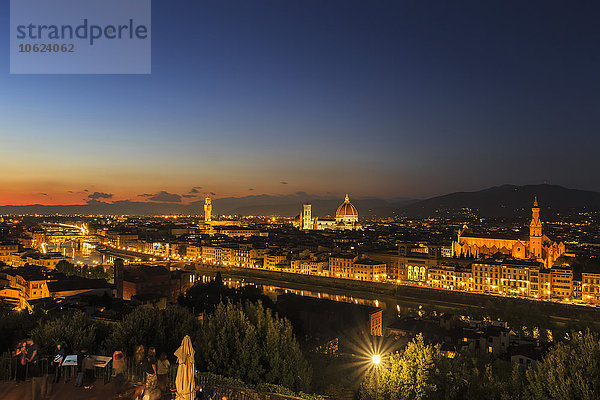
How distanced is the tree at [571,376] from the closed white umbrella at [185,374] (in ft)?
15.0

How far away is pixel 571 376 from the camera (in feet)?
20.7

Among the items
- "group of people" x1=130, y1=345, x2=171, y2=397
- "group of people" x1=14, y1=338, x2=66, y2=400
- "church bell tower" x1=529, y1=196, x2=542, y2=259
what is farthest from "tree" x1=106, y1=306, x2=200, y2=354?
"church bell tower" x1=529, y1=196, x2=542, y2=259

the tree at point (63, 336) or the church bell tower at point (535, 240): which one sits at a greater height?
the tree at point (63, 336)

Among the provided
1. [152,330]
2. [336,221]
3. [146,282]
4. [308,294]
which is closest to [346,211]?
[336,221]

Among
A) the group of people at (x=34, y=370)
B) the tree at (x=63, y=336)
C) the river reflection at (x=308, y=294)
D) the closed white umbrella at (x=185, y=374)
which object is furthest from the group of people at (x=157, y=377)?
the river reflection at (x=308, y=294)

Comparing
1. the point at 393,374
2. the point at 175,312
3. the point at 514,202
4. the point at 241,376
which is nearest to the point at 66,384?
the point at 241,376

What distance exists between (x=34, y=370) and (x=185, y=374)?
2.20 m

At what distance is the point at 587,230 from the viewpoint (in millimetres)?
84188

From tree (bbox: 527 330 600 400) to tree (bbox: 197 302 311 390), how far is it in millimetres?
3677

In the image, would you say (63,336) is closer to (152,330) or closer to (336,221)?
(152,330)

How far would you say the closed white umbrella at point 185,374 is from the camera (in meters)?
5.11

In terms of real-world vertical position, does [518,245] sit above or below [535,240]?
below

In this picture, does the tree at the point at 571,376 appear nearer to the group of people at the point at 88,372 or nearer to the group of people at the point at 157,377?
the group of people at the point at 88,372

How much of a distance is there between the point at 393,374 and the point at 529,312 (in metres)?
17.6
